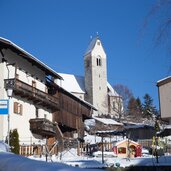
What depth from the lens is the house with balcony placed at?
3591 centimetres

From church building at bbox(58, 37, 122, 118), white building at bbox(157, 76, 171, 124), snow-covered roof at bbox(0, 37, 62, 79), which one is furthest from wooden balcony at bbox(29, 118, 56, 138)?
church building at bbox(58, 37, 122, 118)

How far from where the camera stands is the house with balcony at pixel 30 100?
118 ft

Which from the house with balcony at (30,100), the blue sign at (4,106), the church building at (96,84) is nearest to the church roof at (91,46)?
the church building at (96,84)

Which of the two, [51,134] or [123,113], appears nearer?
[51,134]

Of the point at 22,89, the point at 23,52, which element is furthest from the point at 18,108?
the point at 23,52

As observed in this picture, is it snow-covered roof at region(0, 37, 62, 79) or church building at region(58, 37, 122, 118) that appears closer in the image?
snow-covered roof at region(0, 37, 62, 79)

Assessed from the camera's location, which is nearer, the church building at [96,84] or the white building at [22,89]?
the white building at [22,89]

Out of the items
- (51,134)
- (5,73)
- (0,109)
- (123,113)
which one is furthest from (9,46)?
(123,113)

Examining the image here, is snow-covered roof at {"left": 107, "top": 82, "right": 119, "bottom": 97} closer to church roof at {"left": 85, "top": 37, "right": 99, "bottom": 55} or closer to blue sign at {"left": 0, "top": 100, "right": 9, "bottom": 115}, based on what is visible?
church roof at {"left": 85, "top": 37, "right": 99, "bottom": 55}

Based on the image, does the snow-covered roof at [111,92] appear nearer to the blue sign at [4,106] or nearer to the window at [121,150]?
the window at [121,150]

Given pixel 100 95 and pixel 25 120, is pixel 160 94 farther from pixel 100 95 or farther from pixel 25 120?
pixel 100 95

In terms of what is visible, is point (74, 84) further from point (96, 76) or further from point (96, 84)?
point (96, 76)

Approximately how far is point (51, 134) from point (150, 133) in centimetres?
2773

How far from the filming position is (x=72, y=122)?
51.1m
